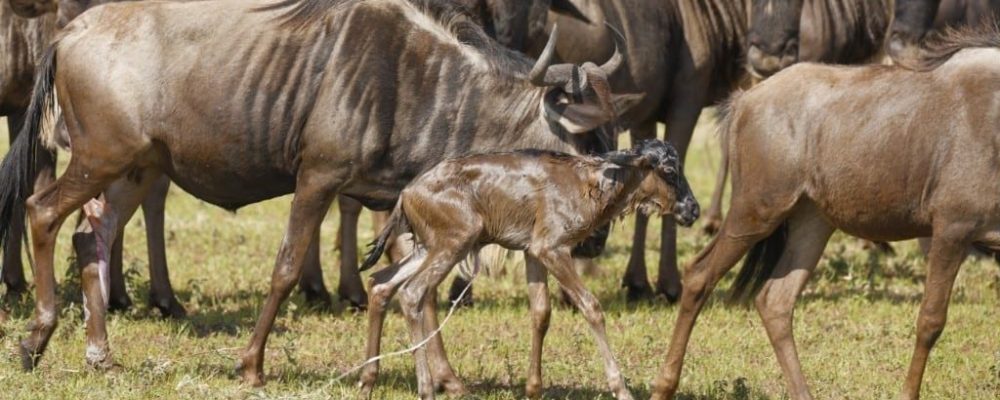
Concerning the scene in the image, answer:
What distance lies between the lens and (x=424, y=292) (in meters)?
6.75

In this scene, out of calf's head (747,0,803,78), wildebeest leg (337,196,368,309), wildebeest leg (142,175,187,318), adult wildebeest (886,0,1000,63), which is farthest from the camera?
calf's head (747,0,803,78)

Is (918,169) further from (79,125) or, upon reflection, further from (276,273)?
(79,125)

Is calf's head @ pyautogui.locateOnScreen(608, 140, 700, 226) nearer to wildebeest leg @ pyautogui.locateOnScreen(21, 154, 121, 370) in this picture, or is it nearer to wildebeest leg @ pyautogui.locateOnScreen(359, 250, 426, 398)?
wildebeest leg @ pyautogui.locateOnScreen(359, 250, 426, 398)

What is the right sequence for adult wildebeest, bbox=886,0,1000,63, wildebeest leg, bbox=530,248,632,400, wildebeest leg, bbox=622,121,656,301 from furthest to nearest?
wildebeest leg, bbox=622,121,656,301 < adult wildebeest, bbox=886,0,1000,63 < wildebeest leg, bbox=530,248,632,400

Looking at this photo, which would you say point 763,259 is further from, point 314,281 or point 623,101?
point 314,281

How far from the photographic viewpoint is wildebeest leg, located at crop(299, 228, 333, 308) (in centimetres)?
972

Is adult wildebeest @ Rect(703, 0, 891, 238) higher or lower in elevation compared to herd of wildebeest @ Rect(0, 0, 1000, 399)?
lower

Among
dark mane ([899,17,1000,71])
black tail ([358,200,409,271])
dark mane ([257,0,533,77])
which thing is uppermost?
dark mane ([899,17,1000,71])

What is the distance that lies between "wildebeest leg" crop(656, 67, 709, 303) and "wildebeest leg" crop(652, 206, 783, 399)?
3.17 metres

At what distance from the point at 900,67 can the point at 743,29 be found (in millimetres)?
3854

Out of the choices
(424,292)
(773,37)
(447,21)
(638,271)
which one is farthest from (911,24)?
(424,292)

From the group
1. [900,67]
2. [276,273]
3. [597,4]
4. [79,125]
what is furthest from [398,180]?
[597,4]

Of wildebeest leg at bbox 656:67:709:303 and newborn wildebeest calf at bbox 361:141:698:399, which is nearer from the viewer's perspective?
newborn wildebeest calf at bbox 361:141:698:399

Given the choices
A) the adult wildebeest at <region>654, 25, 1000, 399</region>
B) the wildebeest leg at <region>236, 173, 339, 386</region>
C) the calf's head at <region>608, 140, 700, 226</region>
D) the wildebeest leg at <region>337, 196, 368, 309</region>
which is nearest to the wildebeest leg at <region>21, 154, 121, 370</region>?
the wildebeest leg at <region>236, 173, 339, 386</region>
